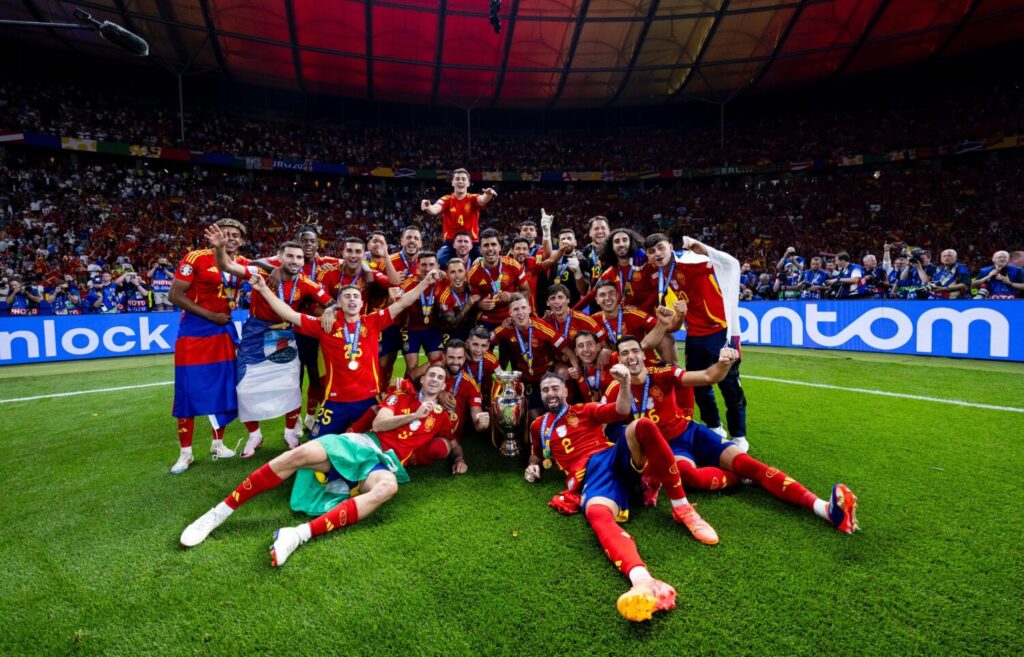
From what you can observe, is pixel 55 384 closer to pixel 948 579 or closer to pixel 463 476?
pixel 463 476

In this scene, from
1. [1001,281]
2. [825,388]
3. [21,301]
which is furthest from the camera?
[21,301]

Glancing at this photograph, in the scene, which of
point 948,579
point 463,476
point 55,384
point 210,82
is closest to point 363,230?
point 210,82

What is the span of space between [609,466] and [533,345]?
2.09 m

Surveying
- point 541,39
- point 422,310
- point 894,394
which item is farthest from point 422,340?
point 541,39

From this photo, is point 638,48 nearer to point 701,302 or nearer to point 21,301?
point 701,302

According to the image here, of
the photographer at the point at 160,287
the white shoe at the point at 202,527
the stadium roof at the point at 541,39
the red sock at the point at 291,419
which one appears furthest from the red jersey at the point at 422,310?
the stadium roof at the point at 541,39

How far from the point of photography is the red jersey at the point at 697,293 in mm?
4859

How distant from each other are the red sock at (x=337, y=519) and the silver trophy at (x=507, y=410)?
5.09 ft

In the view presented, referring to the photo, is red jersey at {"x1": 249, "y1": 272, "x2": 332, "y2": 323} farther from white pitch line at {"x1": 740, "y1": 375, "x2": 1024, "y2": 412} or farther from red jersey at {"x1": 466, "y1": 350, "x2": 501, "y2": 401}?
white pitch line at {"x1": 740, "y1": 375, "x2": 1024, "y2": 412}

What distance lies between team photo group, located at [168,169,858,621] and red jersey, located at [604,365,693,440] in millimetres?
16

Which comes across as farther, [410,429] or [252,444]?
[252,444]

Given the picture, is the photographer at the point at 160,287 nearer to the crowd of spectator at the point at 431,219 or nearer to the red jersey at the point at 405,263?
the crowd of spectator at the point at 431,219

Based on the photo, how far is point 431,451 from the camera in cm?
448

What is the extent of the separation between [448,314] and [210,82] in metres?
30.2
